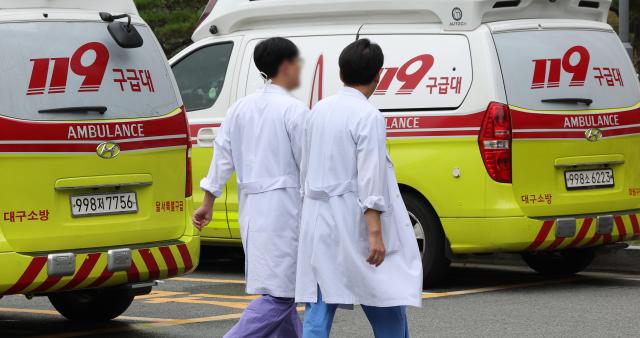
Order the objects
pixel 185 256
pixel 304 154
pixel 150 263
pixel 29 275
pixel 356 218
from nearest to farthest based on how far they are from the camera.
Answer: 1. pixel 356 218
2. pixel 304 154
3. pixel 29 275
4. pixel 150 263
5. pixel 185 256

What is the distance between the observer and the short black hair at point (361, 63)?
605 centimetres

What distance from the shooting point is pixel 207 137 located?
1116 centimetres

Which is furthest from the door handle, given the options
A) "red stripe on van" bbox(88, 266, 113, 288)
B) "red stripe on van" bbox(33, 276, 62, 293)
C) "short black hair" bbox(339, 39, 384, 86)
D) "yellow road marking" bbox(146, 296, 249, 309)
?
"short black hair" bbox(339, 39, 384, 86)

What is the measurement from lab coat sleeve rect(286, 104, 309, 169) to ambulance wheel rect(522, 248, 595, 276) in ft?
15.8

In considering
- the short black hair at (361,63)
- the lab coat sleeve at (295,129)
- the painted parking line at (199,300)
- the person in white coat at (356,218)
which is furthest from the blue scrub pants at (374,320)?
the painted parking line at (199,300)

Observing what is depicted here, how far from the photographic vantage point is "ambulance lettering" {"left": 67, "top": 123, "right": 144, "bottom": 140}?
7.57m

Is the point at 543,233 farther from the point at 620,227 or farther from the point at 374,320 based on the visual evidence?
the point at 374,320

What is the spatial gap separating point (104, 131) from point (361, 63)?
6.98ft

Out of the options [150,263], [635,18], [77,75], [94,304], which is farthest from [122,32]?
[635,18]

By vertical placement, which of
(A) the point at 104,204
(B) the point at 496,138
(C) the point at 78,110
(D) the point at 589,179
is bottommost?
(D) the point at 589,179

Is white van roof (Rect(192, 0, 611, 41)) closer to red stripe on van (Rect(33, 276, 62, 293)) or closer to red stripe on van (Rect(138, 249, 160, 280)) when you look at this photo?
red stripe on van (Rect(138, 249, 160, 280))

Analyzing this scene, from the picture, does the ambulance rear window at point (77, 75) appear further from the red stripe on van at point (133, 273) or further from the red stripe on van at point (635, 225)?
the red stripe on van at point (635, 225)

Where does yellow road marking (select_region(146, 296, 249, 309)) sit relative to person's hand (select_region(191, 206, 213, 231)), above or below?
below

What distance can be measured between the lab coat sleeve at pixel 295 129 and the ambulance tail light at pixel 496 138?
3.34m
